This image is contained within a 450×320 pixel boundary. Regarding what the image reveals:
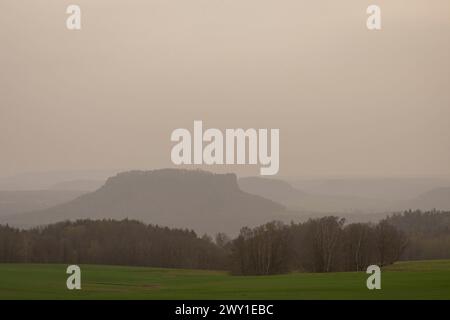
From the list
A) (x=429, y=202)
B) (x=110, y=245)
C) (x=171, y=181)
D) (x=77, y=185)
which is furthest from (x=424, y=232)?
(x=77, y=185)

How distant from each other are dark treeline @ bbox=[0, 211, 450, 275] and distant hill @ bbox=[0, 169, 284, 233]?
0.85ft

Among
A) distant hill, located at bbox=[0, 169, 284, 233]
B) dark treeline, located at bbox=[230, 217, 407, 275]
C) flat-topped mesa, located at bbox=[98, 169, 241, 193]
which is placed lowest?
dark treeline, located at bbox=[230, 217, 407, 275]

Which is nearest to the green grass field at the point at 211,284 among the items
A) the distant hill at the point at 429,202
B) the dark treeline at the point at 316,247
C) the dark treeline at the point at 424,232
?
the dark treeline at the point at 424,232

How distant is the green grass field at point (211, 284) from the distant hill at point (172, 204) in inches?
49.6

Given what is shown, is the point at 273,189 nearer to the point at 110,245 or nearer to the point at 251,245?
the point at 251,245

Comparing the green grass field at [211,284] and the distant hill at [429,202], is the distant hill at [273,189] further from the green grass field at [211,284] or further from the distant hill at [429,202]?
the distant hill at [429,202]

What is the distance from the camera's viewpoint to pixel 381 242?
1834 centimetres

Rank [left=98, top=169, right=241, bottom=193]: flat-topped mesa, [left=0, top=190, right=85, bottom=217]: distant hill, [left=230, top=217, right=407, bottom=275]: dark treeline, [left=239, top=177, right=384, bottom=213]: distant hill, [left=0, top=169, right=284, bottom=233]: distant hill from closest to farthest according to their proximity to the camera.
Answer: [left=98, top=169, right=241, bottom=193]: flat-topped mesa < [left=0, top=190, right=85, bottom=217]: distant hill < [left=0, top=169, right=284, bottom=233]: distant hill < [left=239, top=177, right=384, bottom=213]: distant hill < [left=230, top=217, right=407, bottom=275]: dark treeline

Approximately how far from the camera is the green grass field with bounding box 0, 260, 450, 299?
1415cm

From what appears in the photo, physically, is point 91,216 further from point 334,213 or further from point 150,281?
point 334,213

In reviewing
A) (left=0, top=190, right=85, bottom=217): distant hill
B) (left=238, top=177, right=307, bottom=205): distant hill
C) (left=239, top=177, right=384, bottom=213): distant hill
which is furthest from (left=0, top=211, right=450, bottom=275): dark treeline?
(left=238, top=177, right=307, bottom=205): distant hill

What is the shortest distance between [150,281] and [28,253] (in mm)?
3693

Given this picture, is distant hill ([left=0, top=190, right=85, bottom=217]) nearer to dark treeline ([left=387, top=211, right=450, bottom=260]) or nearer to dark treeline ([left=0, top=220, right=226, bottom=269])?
dark treeline ([left=0, top=220, right=226, bottom=269])
